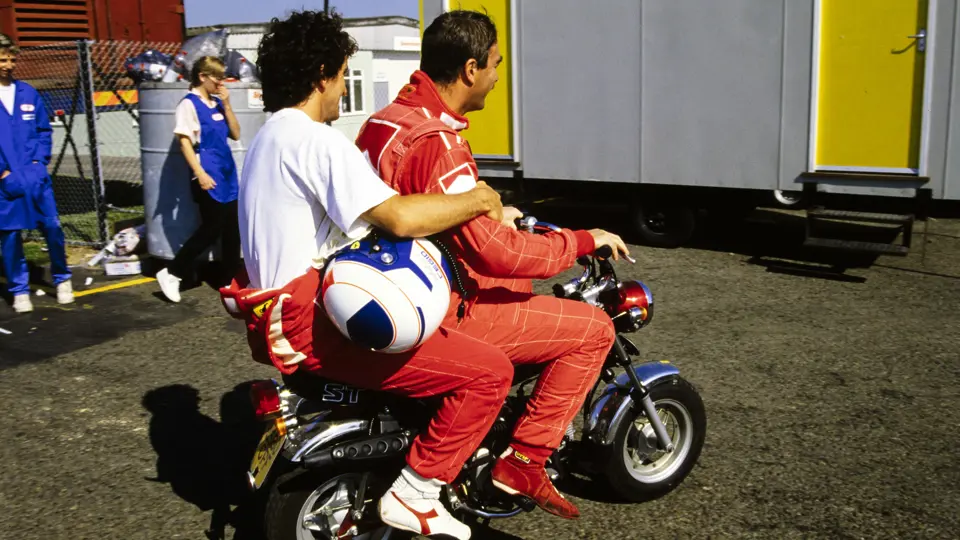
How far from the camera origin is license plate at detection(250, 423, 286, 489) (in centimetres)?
310

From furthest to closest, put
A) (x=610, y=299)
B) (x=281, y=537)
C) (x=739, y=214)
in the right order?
(x=739, y=214), (x=610, y=299), (x=281, y=537)

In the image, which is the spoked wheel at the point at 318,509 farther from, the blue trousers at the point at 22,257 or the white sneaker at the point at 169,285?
the blue trousers at the point at 22,257

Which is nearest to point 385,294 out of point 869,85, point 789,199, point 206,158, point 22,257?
point 206,158

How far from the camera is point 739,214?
945 cm

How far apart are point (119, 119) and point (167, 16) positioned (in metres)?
5.33

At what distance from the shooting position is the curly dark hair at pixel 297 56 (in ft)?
9.87

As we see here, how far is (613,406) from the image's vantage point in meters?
3.81

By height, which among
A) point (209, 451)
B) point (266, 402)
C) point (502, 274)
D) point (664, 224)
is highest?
point (502, 274)

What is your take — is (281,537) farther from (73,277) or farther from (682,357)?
(73,277)

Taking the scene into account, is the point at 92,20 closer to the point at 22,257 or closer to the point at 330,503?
the point at 22,257

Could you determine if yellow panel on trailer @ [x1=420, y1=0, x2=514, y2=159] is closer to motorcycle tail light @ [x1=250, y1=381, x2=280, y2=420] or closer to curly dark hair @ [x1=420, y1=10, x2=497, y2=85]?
curly dark hair @ [x1=420, y1=10, x2=497, y2=85]

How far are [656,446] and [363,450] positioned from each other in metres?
1.38

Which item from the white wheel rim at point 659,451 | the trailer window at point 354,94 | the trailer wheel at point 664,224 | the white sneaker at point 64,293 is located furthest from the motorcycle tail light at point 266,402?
the trailer window at point 354,94

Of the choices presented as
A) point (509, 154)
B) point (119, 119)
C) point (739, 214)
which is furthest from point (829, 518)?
point (119, 119)
